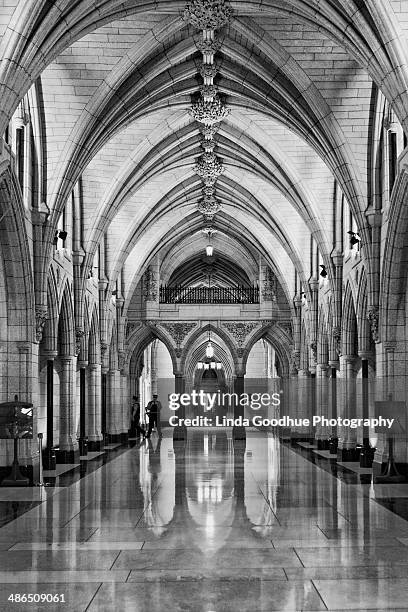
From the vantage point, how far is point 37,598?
654 centimetres

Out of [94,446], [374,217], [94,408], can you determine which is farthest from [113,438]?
[374,217]

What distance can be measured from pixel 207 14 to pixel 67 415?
11076mm

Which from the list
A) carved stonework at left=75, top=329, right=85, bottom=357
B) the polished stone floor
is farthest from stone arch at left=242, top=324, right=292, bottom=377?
the polished stone floor

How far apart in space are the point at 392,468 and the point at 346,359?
7.69m

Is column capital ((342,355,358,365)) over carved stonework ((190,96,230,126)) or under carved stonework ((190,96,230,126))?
under

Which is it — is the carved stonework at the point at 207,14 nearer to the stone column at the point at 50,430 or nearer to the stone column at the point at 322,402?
the stone column at the point at 50,430

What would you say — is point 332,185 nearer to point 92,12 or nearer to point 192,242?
point 92,12

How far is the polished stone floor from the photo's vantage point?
21.8ft

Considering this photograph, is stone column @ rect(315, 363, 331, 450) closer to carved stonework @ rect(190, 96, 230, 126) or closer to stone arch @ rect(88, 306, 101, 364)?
stone arch @ rect(88, 306, 101, 364)

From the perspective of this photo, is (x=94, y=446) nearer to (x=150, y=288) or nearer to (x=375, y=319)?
(x=150, y=288)

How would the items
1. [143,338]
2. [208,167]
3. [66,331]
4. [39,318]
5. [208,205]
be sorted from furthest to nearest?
[143,338], [208,205], [208,167], [66,331], [39,318]

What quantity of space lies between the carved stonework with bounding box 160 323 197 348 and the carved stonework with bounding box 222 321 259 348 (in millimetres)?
1481

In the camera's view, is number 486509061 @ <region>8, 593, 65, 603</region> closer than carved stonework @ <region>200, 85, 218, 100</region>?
Yes

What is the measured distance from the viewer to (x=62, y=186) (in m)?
18.2
